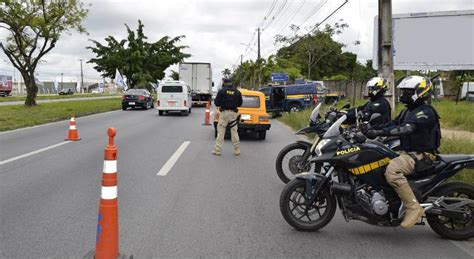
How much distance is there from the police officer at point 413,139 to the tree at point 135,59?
48.3m

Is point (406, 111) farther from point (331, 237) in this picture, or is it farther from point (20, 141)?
point (20, 141)

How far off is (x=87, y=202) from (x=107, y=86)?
412 feet

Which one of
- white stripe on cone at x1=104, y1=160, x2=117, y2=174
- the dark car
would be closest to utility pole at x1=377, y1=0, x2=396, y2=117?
white stripe on cone at x1=104, y1=160, x2=117, y2=174

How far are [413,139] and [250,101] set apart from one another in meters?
9.43

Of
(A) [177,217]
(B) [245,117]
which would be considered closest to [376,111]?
(A) [177,217]

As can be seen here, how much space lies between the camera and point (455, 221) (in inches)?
199

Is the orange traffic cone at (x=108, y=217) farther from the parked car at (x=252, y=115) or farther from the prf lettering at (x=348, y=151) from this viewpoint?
the parked car at (x=252, y=115)

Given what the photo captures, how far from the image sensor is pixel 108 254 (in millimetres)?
3766

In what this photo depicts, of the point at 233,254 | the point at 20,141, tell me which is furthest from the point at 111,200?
the point at 20,141

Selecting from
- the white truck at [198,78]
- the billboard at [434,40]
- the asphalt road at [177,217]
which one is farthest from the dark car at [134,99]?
the billboard at [434,40]

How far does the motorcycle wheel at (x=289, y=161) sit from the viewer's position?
7686 millimetres

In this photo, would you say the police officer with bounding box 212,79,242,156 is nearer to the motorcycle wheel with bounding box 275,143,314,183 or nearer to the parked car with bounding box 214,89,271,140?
the parked car with bounding box 214,89,271,140

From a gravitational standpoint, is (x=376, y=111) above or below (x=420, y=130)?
above

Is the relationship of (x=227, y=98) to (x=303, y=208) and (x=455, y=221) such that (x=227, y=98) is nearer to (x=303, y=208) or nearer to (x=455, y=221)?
(x=303, y=208)
